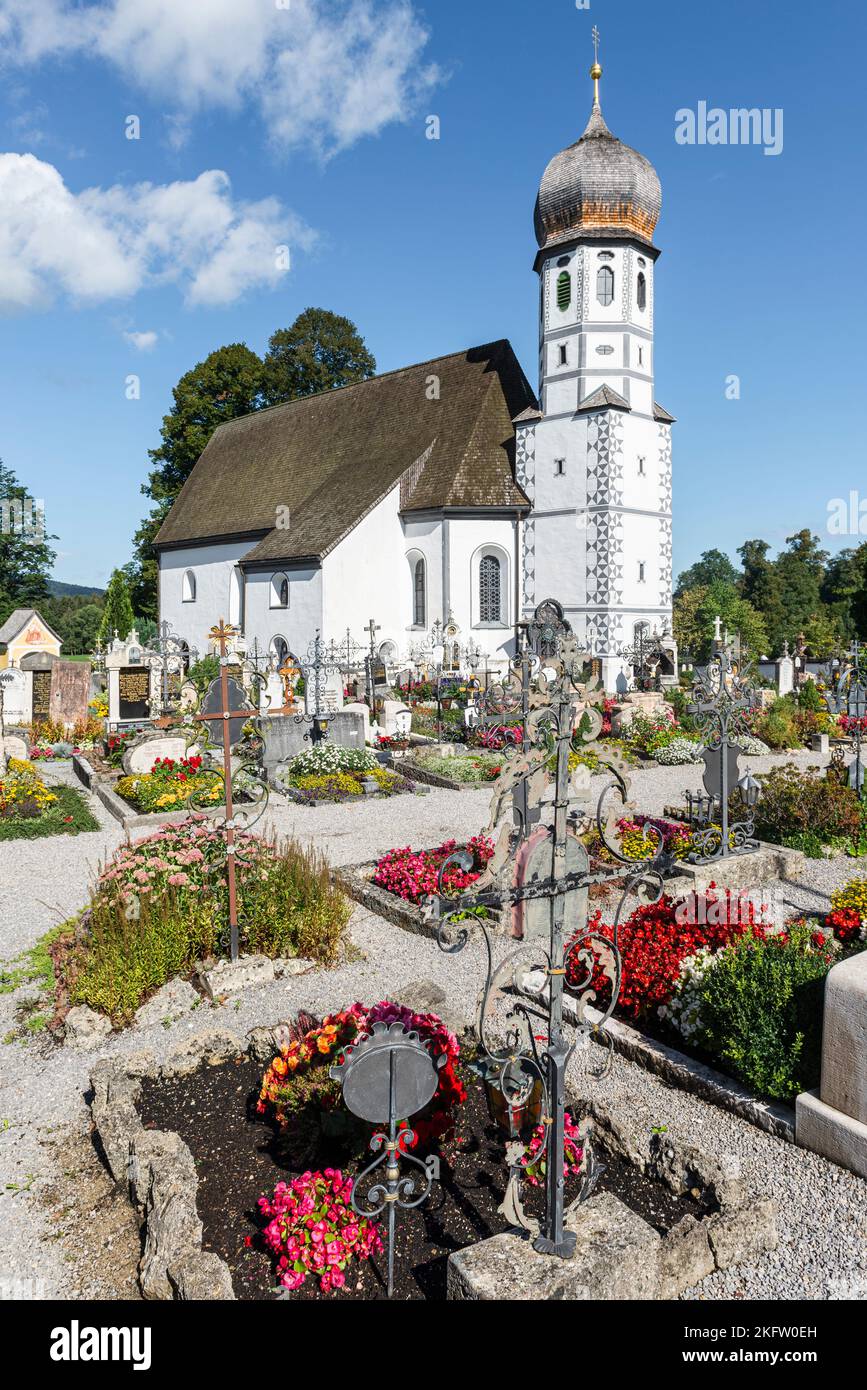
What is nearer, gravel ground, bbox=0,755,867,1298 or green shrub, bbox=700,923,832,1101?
gravel ground, bbox=0,755,867,1298

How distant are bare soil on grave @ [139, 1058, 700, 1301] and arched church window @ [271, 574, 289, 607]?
23.7 metres

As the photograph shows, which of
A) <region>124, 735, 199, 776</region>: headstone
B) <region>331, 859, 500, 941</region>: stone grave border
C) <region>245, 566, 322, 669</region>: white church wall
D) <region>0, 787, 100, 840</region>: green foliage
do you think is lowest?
<region>331, 859, 500, 941</region>: stone grave border

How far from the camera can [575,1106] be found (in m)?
4.57

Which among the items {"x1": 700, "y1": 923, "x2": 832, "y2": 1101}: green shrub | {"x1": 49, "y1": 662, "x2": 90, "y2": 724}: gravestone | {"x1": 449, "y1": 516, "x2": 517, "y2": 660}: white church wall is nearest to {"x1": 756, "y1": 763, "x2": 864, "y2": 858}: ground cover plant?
{"x1": 700, "y1": 923, "x2": 832, "y2": 1101}: green shrub

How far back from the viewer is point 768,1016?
477 cm

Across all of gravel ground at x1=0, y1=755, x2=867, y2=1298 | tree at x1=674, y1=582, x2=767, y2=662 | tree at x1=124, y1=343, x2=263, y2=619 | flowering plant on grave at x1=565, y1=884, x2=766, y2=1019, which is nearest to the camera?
gravel ground at x1=0, y1=755, x2=867, y2=1298

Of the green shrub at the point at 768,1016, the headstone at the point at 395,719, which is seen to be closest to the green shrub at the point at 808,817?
the green shrub at the point at 768,1016

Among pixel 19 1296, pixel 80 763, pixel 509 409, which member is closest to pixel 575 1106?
pixel 19 1296

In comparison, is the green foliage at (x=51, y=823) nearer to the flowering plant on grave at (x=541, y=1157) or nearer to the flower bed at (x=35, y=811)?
the flower bed at (x=35, y=811)

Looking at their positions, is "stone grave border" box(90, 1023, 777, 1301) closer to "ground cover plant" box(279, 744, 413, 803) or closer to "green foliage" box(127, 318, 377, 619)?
"ground cover plant" box(279, 744, 413, 803)

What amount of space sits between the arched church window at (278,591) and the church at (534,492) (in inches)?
2.0

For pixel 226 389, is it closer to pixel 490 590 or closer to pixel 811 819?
pixel 490 590

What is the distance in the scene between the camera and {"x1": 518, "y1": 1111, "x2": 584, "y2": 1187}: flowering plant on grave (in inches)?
139
